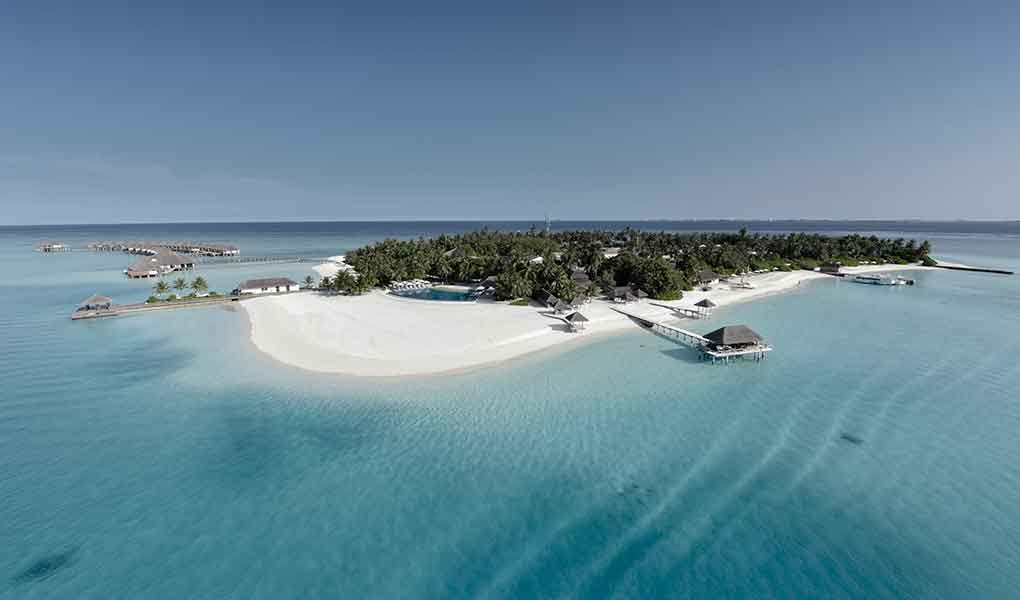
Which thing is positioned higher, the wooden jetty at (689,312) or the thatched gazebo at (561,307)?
the thatched gazebo at (561,307)

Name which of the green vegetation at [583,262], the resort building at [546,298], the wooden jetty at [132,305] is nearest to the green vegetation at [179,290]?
the wooden jetty at [132,305]

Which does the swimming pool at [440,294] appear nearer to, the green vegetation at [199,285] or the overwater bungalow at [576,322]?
the overwater bungalow at [576,322]

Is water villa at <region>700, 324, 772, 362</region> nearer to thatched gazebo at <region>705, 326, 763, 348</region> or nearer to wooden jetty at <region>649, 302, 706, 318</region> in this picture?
thatched gazebo at <region>705, 326, 763, 348</region>

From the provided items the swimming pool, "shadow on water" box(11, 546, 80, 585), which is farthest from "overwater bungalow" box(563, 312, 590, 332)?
"shadow on water" box(11, 546, 80, 585)

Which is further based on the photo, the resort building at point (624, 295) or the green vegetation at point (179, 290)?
the green vegetation at point (179, 290)

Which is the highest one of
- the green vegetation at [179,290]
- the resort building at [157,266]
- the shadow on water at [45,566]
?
the resort building at [157,266]

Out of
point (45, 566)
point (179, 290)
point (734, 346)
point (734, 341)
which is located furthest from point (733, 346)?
point (179, 290)

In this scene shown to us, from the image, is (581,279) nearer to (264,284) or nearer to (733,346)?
(733,346)
